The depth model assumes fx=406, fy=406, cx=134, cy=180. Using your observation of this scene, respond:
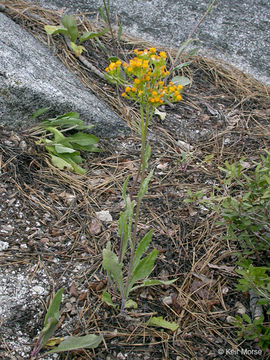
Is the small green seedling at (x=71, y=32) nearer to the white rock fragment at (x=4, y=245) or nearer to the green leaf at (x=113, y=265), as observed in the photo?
the white rock fragment at (x=4, y=245)

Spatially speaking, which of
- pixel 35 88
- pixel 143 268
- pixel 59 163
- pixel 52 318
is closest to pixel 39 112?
pixel 35 88

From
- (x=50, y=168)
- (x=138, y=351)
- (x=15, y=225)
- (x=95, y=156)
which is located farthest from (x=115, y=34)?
(x=138, y=351)

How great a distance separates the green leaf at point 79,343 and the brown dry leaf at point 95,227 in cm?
62

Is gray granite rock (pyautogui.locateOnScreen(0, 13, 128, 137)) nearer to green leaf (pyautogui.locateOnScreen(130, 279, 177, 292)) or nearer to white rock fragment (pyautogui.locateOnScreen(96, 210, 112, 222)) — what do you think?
white rock fragment (pyautogui.locateOnScreen(96, 210, 112, 222))

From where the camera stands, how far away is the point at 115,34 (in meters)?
3.43

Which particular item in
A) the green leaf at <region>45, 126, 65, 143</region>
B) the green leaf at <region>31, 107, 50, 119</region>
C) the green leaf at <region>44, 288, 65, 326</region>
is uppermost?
the green leaf at <region>31, 107, 50, 119</region>

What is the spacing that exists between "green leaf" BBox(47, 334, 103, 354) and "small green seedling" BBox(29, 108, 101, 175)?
3.46ft

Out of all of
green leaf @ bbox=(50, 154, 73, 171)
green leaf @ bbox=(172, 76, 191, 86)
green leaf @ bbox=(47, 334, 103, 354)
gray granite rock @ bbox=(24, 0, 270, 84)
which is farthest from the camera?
gray granite rock @ bbox=(24, 0, 270, 84)

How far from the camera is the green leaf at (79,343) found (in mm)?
1498

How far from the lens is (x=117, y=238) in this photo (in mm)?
2070

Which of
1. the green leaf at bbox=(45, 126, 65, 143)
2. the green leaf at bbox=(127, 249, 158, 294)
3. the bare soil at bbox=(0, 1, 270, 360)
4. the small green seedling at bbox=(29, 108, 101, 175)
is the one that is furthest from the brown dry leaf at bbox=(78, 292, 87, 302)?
the green leaf at bbox=(45, 126, 65, 143)

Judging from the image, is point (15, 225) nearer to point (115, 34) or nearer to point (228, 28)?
point (115, 34)

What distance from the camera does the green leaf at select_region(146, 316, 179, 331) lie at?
1.69 m

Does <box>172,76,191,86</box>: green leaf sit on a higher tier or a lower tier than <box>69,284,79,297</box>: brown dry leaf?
higher
